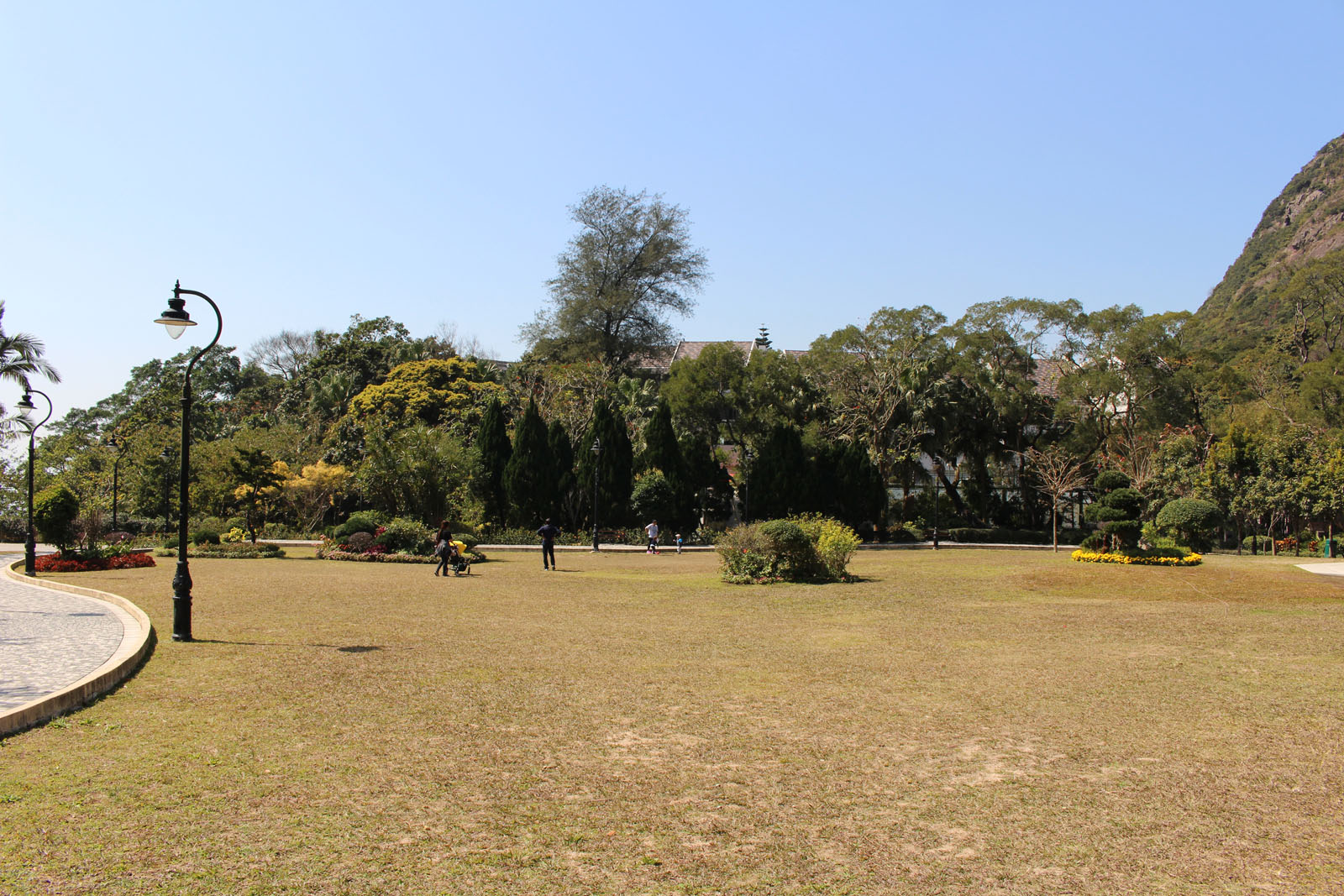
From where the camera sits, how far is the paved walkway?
748 centimetres

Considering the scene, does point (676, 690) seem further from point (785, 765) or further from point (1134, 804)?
point (1134, 804)

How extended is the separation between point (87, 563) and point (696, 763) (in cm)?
2198

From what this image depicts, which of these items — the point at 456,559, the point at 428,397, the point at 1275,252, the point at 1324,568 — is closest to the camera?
the point at 456,559

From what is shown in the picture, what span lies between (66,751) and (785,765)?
4985mm

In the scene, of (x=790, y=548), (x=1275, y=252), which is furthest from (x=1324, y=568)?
(x=1275, y=252)

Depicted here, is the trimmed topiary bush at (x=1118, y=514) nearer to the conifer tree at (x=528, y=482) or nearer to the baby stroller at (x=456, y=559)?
the baby stroller at (x=456, y=559)

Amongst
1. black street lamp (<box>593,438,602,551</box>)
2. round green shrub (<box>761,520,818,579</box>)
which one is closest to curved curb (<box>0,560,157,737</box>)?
round green shrub (<box>761,520,818,579</box>)

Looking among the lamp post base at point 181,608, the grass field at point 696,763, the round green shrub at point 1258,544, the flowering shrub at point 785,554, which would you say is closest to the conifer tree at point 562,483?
the flowering shrub at point 785,554

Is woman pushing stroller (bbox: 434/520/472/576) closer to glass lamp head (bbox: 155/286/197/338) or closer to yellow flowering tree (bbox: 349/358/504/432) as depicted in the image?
glass lamp head (bbox: 155/286/197/338)

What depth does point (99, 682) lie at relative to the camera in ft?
26.9

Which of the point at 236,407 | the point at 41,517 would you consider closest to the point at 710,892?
the point at 41,517

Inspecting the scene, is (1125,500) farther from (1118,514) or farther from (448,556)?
(448,556)

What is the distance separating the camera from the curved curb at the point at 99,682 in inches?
273

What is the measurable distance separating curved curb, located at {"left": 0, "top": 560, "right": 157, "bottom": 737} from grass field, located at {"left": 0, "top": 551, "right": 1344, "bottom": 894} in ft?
0.64
